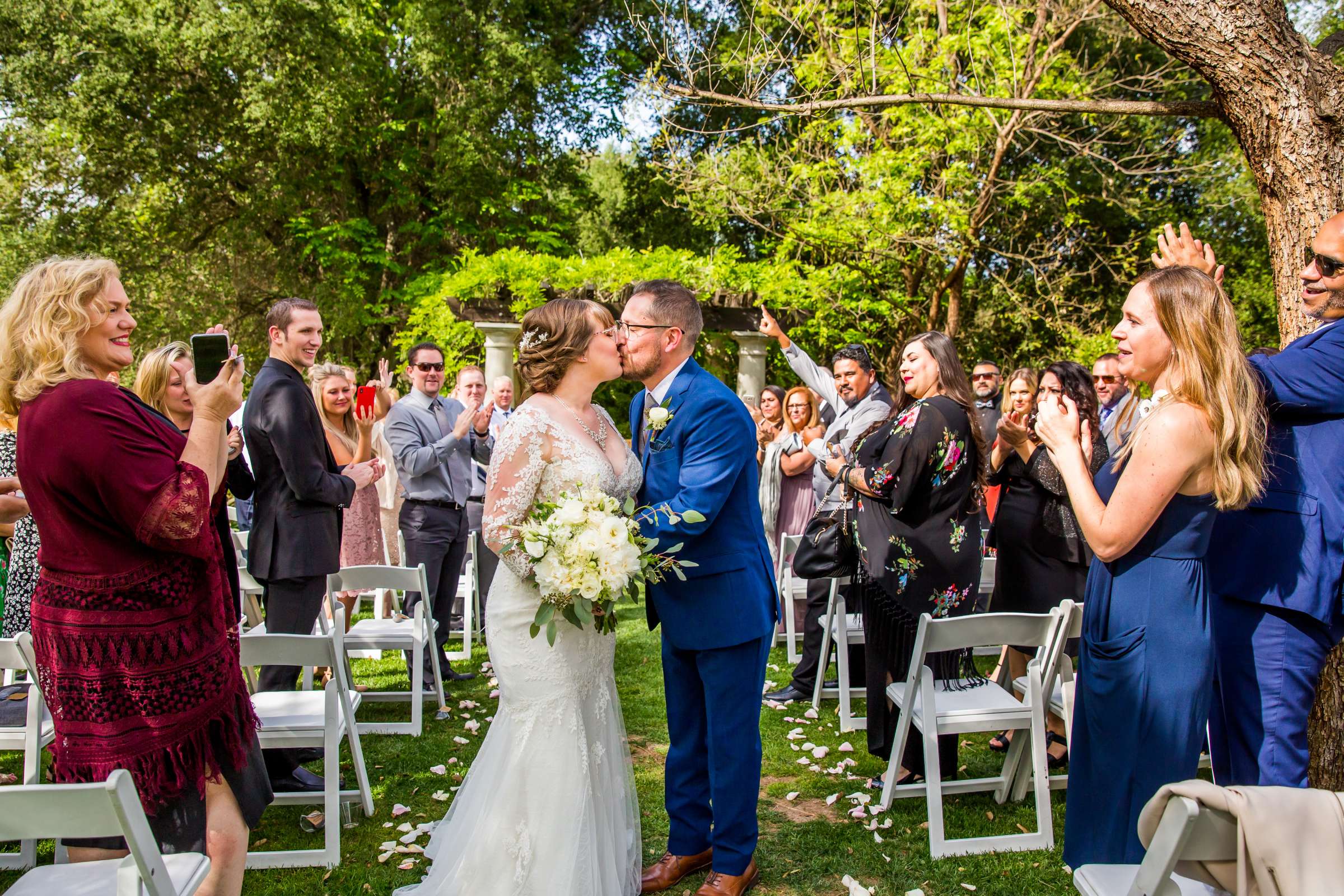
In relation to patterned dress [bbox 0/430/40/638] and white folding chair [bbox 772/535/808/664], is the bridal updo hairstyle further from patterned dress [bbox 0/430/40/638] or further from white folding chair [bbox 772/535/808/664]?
white folding chair [bbox 772/535/808/664]

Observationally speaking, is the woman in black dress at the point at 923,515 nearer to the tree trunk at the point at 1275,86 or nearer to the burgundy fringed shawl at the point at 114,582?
the tree trunk at the point at 1275,86

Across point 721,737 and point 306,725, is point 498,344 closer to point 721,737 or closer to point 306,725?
point 306,725

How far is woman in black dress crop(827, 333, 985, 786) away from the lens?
169 inches

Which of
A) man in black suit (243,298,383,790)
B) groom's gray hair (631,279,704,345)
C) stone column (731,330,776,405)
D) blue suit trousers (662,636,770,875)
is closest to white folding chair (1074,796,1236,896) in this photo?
blue suit trousers (662,636,770,875)

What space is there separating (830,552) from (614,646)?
183cm

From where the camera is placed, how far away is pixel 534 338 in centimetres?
331

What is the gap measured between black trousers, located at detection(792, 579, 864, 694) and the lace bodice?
3282 mm

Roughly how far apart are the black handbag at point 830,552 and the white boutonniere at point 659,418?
1.81 meters

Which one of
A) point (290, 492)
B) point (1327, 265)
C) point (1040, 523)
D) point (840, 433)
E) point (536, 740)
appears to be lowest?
point (536, 740)

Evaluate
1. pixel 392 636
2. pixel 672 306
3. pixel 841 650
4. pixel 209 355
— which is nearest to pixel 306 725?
pixel 392 636

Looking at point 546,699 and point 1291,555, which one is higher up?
point 1291,555

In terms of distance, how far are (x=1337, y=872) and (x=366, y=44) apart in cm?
1866

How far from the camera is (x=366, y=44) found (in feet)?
55.4

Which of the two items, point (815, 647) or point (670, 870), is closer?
point (670, 870)
